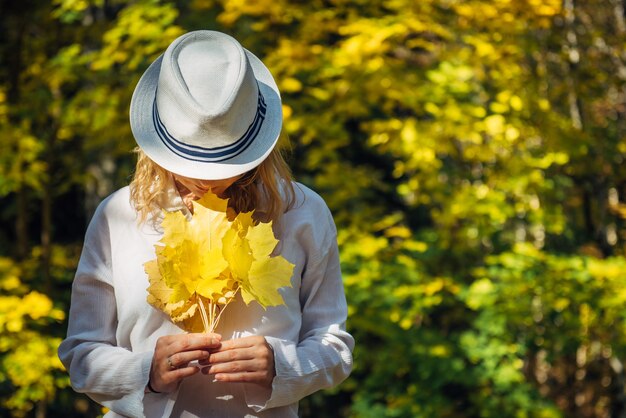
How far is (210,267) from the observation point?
1.55 metres

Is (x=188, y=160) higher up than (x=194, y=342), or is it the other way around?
(x=188, y=160)

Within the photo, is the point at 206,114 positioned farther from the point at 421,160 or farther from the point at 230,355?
the point at 421,160

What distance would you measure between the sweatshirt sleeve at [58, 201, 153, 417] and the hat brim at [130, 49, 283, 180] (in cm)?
21

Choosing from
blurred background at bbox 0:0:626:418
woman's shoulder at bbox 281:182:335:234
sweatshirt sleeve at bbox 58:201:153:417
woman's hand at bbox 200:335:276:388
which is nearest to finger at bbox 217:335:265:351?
woman's hand at bbox 200:335:276:388

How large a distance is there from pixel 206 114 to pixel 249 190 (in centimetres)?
22

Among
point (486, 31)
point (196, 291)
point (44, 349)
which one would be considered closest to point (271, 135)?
point (196, 291)

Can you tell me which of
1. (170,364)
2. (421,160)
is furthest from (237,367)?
(421,160)

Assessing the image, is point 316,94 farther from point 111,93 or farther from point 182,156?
point 182,156

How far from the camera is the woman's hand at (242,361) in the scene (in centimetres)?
148

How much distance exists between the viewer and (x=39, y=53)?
4.99m

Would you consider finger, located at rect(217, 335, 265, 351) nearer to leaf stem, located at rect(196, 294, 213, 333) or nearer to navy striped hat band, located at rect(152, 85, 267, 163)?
leaf stem, located at rect(196, 294, 213, 333)

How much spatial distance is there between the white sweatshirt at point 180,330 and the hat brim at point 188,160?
0.38ft

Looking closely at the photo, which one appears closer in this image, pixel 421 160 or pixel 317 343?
pixel 317 343

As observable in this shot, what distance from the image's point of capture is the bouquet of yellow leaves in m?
1.54
